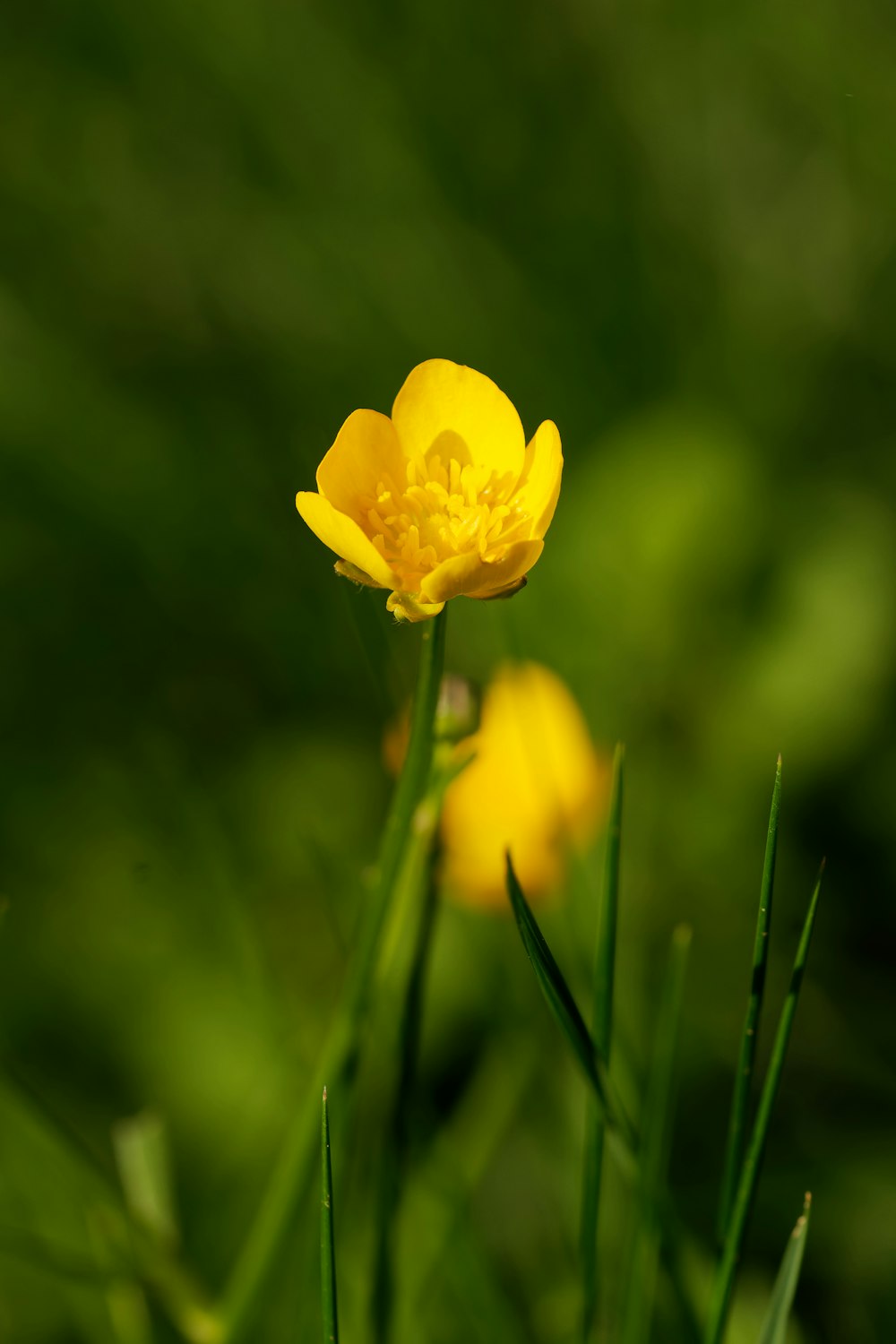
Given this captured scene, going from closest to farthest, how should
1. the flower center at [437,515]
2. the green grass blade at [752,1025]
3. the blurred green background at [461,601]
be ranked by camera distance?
1. the green grass blade at [752,1025]
2. the flower center at [437,515]
3. the blurred green background at [461,601]

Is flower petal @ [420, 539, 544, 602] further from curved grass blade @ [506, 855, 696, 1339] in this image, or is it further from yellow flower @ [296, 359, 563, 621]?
curved grass blade @ [506, 855, 696, 1339]

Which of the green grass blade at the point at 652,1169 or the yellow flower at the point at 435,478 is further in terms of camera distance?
the green grass blade at the point at 652,1169

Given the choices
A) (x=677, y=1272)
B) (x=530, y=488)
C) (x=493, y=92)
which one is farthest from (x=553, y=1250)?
(x=493, y=92)

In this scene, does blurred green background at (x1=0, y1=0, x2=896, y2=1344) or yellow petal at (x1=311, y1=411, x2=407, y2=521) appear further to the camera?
blurred green background at (x1=0, y1=0, x2=896, y2=1344)

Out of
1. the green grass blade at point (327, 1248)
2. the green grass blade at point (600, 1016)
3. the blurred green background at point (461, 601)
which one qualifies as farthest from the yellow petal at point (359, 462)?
the blurred green background at point (461, 601)

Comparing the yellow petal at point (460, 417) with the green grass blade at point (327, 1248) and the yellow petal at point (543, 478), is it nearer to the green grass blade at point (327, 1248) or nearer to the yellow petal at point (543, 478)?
the yellow petal at point (543, 478)

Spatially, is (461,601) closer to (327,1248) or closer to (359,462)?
(359,462)

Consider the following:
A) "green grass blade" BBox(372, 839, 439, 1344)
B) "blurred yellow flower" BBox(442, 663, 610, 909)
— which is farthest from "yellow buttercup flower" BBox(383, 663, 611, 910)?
"green grass blade" BBox(372, 839, 439, 1344)
